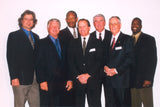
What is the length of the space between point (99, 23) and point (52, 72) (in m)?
1.00

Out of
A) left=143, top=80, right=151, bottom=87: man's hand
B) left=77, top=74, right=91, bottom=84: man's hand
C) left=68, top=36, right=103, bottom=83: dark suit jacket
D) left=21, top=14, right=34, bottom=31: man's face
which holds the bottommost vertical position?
left=143, top=80, right=151, bottom=87: man's hand

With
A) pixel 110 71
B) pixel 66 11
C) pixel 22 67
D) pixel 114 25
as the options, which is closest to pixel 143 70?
pixel 110 71

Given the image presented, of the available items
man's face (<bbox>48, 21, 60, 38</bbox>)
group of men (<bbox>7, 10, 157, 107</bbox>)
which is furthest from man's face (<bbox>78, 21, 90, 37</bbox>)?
man's face (<bbox>48, 21, 60, 38</bbox>)

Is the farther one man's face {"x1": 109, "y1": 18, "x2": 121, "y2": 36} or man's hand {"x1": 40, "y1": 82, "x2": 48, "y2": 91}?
man's face {"x1": 109, "y1": 18, "x2": 121, "y2": 36}

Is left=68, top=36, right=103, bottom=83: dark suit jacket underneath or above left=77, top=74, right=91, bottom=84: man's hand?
above

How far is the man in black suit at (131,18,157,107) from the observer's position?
2.64 meters

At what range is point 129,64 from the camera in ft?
8.54

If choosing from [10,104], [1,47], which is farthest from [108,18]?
[10,104]

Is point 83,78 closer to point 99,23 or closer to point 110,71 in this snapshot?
point 110,71

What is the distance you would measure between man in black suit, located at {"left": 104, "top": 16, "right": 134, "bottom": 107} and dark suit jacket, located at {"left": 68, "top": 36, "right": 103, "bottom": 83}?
134mm

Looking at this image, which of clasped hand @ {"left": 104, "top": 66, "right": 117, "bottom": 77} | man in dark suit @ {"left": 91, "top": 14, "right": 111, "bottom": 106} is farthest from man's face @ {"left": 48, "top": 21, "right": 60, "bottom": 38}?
clasped hand @ {"left": 104, "top": 66, "right": 117, "bottom": 77}

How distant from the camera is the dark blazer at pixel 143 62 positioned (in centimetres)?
264

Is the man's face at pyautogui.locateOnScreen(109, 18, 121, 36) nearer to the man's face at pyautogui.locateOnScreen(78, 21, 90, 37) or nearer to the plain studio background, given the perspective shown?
the plain studio background

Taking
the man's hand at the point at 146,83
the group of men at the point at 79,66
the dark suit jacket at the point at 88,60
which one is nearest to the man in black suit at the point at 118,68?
the group of men at the point at 79,66
